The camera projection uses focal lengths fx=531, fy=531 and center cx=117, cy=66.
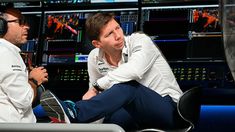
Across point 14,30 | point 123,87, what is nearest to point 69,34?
point 14,30

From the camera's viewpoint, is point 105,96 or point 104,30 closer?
point 105,96

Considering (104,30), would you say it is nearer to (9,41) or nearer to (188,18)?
(9,41)

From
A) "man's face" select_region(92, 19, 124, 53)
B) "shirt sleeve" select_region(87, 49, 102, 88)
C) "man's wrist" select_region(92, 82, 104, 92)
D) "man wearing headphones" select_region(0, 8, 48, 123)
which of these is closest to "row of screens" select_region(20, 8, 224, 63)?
"shirt sleeve" select_region(87, 49, 102, 88)

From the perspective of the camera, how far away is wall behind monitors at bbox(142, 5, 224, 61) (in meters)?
3.92

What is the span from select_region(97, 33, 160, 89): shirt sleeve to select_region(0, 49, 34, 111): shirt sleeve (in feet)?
1.28

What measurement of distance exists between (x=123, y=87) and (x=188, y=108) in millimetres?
346

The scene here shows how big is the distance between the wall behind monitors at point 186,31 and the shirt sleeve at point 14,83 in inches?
63.0

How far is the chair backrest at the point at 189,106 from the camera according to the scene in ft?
8.56

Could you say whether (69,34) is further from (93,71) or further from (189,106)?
(189,106)

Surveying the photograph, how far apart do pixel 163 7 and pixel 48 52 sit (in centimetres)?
98

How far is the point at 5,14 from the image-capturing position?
9.61ft

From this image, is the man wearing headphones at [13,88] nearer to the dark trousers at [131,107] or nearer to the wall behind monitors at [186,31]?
the dark trousers at [131,107]

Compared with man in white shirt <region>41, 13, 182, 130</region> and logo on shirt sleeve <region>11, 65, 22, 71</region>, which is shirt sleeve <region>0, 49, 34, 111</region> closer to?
logo on shirt sleeve <region>11, 65, 22, 71</region>

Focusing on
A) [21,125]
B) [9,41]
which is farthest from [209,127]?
→ [21,125]
